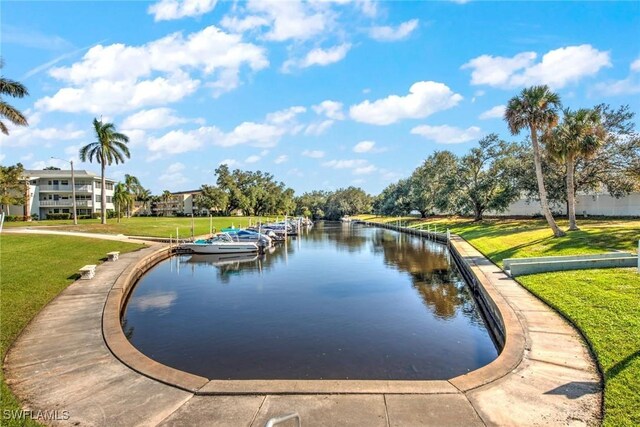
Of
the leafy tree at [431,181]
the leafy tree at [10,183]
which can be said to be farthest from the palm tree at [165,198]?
the leafy tree at [431,181]

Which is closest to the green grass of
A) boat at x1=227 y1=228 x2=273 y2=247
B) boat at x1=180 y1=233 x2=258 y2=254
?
boat at x1=180 y1=233 x2=258 y2=254

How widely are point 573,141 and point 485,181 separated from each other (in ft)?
81.8

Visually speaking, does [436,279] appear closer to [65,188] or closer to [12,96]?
[12,96]

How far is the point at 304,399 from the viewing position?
22.3 feet

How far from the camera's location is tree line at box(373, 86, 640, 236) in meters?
26.9

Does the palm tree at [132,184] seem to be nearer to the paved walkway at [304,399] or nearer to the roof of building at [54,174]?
the roof of building at [54,174]

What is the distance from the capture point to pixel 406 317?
575 inches

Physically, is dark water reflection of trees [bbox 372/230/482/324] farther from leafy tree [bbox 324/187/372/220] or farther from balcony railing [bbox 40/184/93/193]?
leafy tree [bbox 324/187/372/220]

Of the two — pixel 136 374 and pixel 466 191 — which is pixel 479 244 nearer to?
pixel 466 191

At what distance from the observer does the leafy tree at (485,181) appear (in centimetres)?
→ 4922

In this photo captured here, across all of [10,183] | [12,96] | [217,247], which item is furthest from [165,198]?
[12,96]

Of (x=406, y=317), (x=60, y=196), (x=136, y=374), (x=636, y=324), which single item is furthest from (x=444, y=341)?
(x=60, y=196)

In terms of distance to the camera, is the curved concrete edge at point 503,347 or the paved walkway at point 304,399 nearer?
the paved walkway at point 304,399

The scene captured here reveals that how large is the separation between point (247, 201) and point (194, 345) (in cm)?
8271
